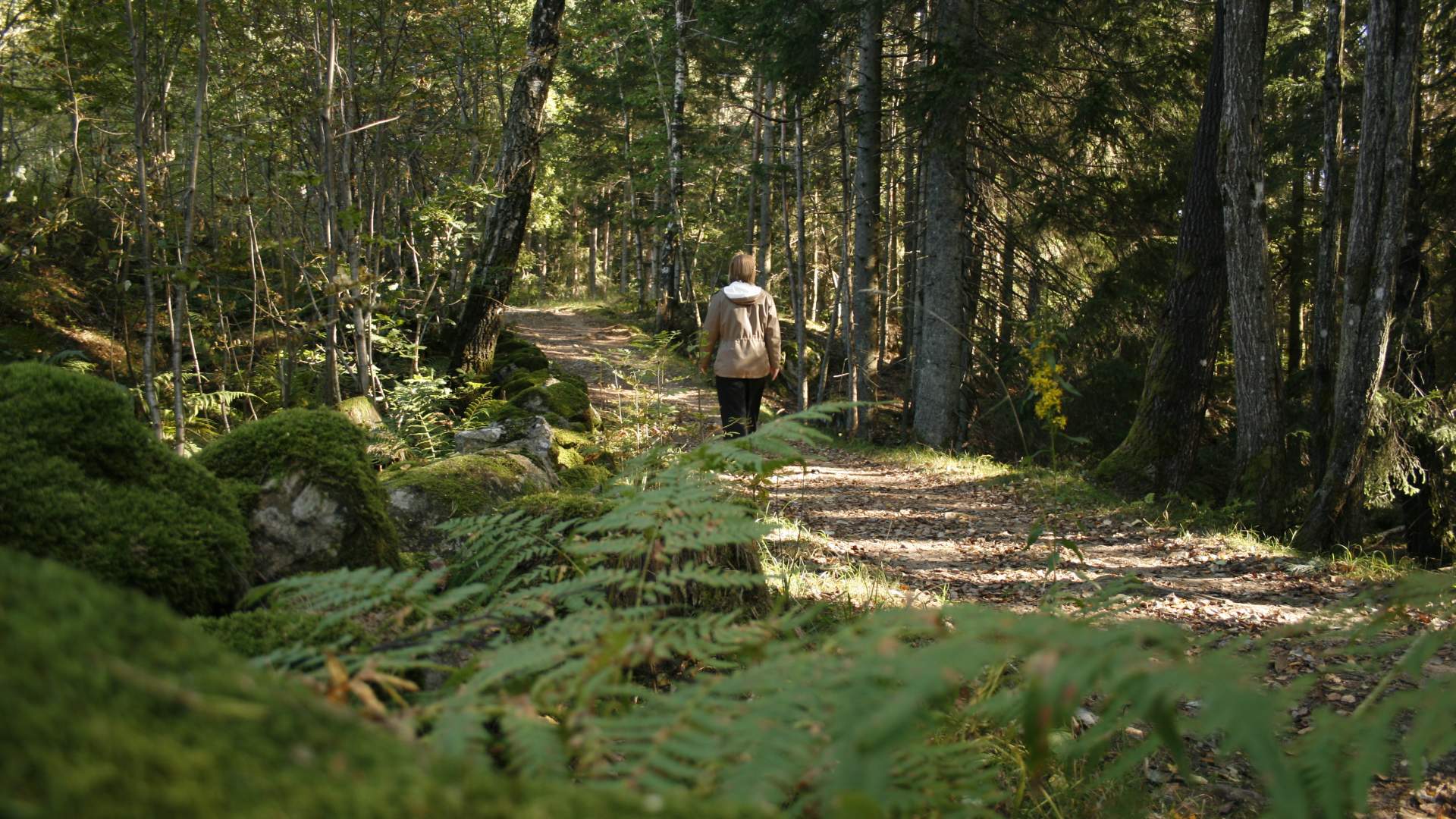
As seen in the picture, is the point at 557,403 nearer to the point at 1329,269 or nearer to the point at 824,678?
the point at 824,678

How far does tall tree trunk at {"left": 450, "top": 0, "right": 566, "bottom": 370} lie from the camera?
9.30 meters

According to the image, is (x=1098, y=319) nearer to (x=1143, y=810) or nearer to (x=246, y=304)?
(x=1143, y=810)

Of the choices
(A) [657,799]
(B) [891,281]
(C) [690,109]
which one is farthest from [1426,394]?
(C) [690,109]

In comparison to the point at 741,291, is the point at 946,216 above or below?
above

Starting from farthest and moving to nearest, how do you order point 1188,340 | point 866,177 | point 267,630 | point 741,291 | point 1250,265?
point 866,177 → point 1188,340 → point 741,291 → point 1250,265 → point 267,630

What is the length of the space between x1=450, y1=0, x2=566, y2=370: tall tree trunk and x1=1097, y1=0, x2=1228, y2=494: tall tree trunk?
7332 mm

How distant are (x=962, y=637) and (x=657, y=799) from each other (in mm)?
498

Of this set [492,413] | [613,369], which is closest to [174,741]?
[613,369]

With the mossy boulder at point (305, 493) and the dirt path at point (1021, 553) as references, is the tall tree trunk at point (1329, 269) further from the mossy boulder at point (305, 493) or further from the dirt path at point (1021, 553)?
the mossy boulder at point (305, 493)

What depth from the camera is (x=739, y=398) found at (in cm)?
812

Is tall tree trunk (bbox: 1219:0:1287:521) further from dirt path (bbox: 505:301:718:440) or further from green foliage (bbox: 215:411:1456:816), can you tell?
green foliage (bbox: 215:411:1456:816)

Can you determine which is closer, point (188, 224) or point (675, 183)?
point (188, 224)

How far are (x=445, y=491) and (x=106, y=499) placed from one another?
2.03 metres

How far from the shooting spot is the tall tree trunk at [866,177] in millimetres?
12047
